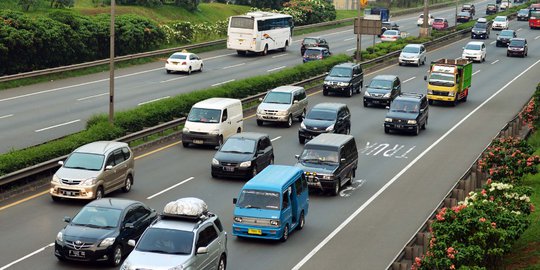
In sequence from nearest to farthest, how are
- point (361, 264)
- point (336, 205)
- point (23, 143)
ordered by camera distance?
1. point (361, 264)
2. point (336, 205)
3. point (23, 143)

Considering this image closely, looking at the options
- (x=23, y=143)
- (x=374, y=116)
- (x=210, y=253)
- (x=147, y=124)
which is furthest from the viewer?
(x=374, y=116)

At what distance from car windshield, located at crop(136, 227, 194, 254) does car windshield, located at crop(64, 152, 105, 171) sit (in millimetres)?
9349

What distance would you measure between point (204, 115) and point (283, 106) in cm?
706

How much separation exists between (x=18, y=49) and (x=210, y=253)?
4038 centimetres

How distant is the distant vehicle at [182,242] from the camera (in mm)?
22797

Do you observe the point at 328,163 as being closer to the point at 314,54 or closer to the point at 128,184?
the point at 128,184

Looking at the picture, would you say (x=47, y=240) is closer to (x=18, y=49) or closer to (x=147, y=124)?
(x=147, y=124)

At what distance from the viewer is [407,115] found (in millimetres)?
48062

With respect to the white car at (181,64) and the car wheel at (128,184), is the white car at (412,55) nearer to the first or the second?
the white car at (181,64)

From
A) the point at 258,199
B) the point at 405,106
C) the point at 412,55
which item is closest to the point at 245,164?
the point at 258,199

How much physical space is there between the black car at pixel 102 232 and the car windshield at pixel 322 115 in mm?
19437

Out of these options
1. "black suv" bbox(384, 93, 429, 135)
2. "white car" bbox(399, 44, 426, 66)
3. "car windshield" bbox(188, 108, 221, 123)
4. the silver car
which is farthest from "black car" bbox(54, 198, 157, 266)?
"white car" bbox(399, 44, 426, 66)

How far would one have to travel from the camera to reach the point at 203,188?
117 ft

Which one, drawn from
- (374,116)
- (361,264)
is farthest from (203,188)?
(374,116)
